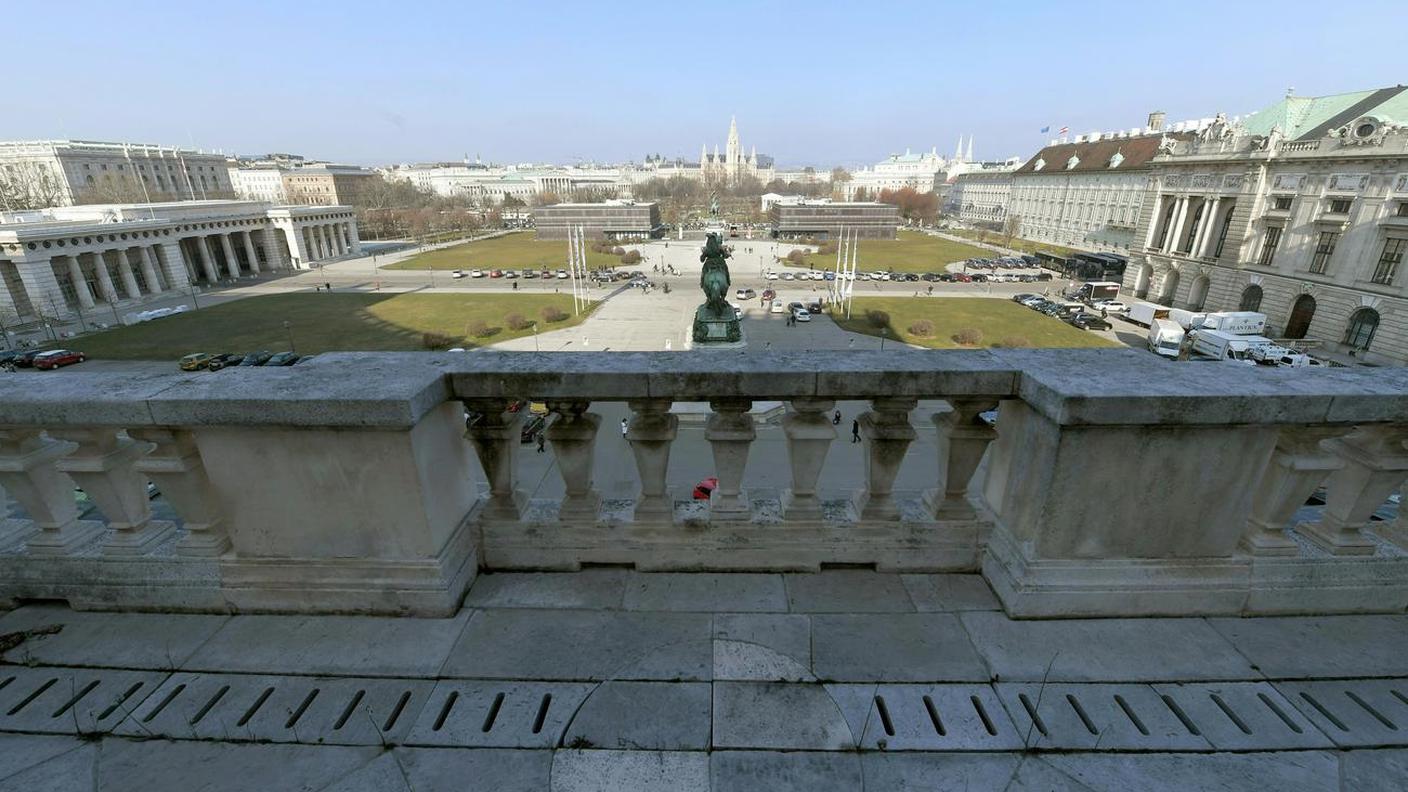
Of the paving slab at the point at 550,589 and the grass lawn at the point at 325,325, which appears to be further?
the grass lawn at the point at 325,325

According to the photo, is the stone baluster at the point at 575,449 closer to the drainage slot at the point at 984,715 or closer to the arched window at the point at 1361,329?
the drainage slot at the point at 984,715

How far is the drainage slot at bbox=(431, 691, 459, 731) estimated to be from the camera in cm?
289

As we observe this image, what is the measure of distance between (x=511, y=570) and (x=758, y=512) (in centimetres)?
177

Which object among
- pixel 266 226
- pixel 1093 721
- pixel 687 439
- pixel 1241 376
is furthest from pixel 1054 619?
pixel 266 226

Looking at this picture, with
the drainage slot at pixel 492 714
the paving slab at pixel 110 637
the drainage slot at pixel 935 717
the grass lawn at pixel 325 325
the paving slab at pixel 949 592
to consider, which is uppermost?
the paving slab at pixel 110 637

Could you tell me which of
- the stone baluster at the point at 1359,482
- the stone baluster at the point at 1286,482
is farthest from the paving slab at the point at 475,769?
the stone baluster at the point at 1359,482

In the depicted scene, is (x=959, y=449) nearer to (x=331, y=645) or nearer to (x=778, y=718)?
(x=778, y=718)

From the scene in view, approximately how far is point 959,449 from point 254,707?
4279 mm

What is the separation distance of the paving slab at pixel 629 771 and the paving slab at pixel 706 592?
100 cm

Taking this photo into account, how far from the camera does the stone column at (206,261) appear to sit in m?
72.4

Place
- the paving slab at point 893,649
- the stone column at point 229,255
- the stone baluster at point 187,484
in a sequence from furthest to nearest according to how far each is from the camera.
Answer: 1. the stone column at point 229,255
2. the stone baluster at point 187,484
3. the paving slab at point 893,649

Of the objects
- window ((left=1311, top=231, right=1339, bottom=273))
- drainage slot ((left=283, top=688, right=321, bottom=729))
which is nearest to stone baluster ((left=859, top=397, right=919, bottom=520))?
drainage slot ((left=283, top=688, right=321, bottom=729))

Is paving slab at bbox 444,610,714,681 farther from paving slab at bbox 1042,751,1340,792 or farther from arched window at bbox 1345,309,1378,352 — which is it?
arched window at bbox 1345,309,1378,352

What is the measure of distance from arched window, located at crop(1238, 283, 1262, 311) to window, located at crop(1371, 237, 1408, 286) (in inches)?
334
